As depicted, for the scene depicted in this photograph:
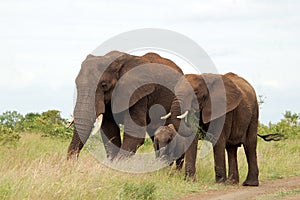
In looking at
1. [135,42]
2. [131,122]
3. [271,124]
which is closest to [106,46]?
[135,42]

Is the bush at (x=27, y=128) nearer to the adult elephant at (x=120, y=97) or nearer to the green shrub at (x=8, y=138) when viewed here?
the green shrub at (x=8, y=138)

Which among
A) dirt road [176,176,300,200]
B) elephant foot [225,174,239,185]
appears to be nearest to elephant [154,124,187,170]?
elephant foot [225,174,239,185]

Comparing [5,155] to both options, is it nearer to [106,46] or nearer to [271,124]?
[106,46]

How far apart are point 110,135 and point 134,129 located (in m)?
0.72

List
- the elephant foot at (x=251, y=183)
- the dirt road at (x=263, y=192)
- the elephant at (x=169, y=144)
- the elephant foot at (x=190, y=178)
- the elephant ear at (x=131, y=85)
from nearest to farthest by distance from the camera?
1. the dirt road at (x=263, y=192)
2. the elephant foot at (x=190, y=178)
3. the elephant foot at (x=251, y=183)
4. the elephant ear at (x=131, y=85)
5. the elephant at (x=169, y=144)

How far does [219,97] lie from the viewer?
45.8ft

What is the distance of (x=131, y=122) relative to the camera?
15.3 m

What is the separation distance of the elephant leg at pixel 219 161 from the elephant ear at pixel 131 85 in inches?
99.7

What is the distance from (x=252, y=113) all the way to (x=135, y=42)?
417cm

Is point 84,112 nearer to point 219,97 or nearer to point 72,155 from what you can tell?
point 72,155

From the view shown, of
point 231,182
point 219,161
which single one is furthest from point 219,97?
point 231,182

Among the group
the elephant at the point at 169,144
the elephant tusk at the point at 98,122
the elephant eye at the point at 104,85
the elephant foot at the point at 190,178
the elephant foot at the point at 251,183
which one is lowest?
the elephant foot at the point at 251,183

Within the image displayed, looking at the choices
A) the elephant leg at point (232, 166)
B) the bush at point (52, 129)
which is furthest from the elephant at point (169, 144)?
the bush at point (52, 129)

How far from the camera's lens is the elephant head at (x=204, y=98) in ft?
44.6
